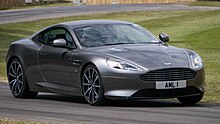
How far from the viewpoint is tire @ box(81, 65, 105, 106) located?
13.2m

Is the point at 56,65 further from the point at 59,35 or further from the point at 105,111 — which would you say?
the point at 105,111

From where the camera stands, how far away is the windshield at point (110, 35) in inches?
558

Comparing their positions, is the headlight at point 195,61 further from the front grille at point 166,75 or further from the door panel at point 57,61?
the door panel at point 57,61

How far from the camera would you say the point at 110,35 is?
1433cm

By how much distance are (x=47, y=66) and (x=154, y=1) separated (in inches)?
2239

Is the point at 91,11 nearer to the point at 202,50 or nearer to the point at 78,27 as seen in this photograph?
the point at 202,50

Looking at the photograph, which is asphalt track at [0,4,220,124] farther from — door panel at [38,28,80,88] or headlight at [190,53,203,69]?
headlight at [190,53,203,69]

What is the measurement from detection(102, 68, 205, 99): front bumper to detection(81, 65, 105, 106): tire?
126mm

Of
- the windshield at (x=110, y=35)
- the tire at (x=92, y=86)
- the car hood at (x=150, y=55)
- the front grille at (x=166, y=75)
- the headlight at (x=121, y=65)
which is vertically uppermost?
the windshield at (x=110, y=35)

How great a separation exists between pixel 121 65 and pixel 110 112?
100cm

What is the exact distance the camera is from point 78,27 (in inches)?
575

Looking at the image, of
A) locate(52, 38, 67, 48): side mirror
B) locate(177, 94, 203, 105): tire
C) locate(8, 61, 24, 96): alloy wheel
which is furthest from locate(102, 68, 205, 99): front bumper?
locate(8, 61, 24, 96): alloy wheel

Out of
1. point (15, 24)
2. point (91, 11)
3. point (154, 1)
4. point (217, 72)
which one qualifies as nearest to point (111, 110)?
point (217, 72)

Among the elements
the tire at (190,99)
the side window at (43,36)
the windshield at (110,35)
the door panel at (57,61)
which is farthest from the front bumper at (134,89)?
the side window at (43,36)
